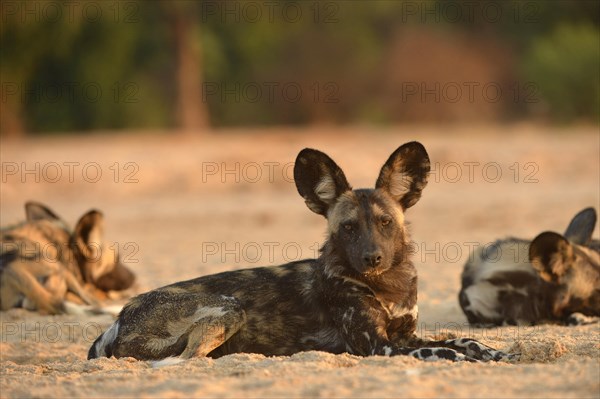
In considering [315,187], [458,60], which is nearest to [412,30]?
[458,60]

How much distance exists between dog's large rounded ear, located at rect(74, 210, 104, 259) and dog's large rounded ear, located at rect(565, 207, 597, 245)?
4103mm

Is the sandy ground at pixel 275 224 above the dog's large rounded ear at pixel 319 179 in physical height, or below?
below

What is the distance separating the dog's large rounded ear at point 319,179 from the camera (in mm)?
5906

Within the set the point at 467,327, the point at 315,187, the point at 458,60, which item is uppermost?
the point at 458,60

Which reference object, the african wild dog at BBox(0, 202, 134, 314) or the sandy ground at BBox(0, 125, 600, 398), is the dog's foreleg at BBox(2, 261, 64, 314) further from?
the sandy ground at BBox(0, 125, 600, 398)

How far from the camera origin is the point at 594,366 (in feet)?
15.9

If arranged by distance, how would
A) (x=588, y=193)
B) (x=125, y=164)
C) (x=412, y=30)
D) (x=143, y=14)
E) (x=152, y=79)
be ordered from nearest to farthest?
1. (x=588, y=193)
2. (x=125, y=164)
3. (x=143, y=14)
4. (x=412, y=30)
5. (x=152, y=79)

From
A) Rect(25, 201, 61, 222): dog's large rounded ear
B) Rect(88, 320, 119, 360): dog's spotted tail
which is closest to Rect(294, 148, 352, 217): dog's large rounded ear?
Rect(88, 320, 119, 360): dog's spotted tail

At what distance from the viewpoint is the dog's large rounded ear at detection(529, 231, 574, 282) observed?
24.6 feet

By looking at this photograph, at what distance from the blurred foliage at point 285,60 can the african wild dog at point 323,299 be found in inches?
780

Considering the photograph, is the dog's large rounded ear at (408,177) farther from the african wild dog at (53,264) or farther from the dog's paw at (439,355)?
the african wild dog at (53,264)

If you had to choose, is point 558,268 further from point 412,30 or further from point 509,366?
point 412,30

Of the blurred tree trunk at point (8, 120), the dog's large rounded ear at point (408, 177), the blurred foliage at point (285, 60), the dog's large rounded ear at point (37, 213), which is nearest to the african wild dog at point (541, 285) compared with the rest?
the dog's large rounded ear at point (408, 177)

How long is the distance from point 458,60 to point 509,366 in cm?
2480
